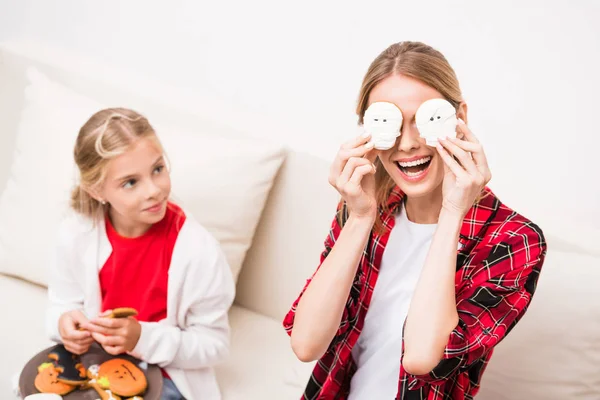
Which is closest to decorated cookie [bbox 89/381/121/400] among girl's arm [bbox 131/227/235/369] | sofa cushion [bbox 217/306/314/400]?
girl's arm [bbox 131/227/235/369]

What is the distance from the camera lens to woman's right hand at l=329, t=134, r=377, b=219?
1.32 m

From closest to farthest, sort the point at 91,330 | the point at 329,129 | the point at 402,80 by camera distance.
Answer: the point at 402,80, the point at 91,330, the point at 329,129

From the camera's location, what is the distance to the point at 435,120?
1.24 metres

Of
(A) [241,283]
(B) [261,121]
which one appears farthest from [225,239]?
(B) [261,121]

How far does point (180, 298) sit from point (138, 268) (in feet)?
0.41

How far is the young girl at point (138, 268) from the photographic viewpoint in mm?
1659

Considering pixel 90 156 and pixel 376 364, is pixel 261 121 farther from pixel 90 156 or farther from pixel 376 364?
pixel 376 364

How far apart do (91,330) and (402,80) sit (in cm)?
88

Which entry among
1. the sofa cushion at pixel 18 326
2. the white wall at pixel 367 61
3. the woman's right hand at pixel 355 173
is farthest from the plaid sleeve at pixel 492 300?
the sofa cushion at pixel 18 326

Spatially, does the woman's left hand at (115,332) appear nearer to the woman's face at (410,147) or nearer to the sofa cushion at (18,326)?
the sofa cushion at (18,326)

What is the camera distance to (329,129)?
2.11 meters

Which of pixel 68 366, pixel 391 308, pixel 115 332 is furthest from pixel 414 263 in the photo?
pixel 68 366

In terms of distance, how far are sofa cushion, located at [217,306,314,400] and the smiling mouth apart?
0.76m

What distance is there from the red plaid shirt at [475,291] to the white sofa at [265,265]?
30cm
